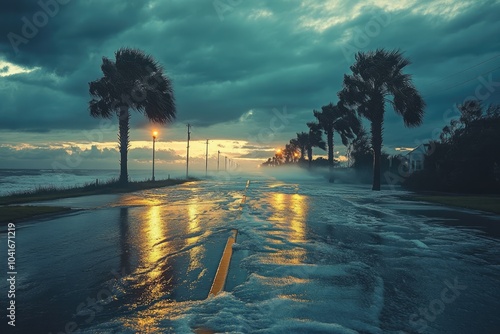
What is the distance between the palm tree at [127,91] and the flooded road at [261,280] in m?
23.1

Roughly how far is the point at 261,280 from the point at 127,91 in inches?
1192

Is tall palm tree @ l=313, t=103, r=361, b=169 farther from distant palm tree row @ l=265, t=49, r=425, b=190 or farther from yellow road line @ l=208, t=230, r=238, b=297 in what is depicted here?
yellow road line @ l=208, t=230, r=238, b=297

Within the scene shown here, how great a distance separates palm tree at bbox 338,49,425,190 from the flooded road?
2290 centimetres

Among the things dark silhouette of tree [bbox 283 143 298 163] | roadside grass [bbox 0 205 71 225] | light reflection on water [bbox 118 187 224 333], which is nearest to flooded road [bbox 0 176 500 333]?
light reflection on water [bbox 118 187 224 333]

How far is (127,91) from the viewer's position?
3278cm

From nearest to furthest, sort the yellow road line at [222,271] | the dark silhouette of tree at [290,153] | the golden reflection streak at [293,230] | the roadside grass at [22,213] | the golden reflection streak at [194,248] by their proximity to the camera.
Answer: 1. the yellow road line at [222,271]
2. the golden reflection streak at [194,248]
3. the golden reflection streak at [293,230]
4. the roadside grass at [22,213]
5. the dark silhouette of tree at [290,153]

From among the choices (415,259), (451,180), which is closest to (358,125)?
(451,180)

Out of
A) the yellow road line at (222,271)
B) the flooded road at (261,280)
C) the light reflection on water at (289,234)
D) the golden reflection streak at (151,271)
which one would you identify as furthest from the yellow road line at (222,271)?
the light reflection on water at (289,234)

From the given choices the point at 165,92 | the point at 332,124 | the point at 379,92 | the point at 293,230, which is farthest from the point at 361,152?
the point at 293,230

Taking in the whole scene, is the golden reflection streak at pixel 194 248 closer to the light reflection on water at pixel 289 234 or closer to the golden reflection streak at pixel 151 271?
the golden reflection streak at pixel 151 271

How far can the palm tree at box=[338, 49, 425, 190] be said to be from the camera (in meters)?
31.8

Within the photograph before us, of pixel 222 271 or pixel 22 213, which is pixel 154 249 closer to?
pixel 222 271

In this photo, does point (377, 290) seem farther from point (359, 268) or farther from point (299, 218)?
point (299, 218)

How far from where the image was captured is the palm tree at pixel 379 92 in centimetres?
3181
